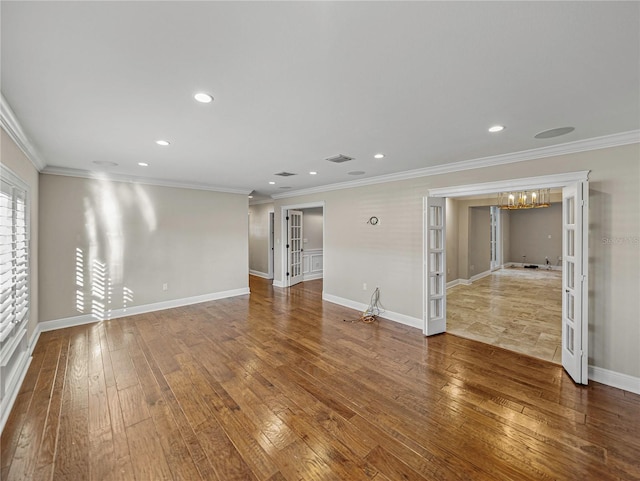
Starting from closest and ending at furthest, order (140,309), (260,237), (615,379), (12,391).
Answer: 1. (12,391)
2. (615,379)
3. (140,309)
4. (260,237)

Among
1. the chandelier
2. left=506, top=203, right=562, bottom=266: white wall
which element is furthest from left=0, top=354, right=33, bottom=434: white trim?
left=506, top=203, right=562, bottom=266: white wall

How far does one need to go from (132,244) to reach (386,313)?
4.86 m

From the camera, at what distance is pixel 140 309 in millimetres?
4977

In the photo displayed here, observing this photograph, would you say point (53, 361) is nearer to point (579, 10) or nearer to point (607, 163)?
point (579, 10)

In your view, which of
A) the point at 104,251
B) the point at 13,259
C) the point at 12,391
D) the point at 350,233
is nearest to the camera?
the point at 12,391

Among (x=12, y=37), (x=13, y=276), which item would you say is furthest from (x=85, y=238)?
(x=12, y=37)

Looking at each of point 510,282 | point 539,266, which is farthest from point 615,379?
point 539,266

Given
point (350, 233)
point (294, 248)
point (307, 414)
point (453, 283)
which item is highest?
point (350, 233)

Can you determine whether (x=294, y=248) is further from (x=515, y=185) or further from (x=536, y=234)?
(x=536, y=234)

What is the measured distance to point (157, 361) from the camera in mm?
3184

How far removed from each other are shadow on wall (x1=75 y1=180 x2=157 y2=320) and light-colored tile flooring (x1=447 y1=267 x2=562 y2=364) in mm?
5821

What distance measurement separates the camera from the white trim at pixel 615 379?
2.64m

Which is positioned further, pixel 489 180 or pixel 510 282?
pixel 510 282

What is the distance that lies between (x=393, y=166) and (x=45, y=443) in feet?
15.2
